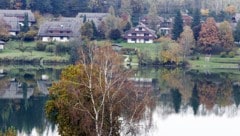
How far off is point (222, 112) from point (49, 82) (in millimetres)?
11825

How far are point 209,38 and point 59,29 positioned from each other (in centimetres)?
1279

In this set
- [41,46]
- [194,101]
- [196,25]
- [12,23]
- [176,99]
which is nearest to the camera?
[194,101]

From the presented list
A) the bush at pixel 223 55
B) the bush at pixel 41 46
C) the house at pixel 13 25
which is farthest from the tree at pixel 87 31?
→ the bush at pixel 223 55

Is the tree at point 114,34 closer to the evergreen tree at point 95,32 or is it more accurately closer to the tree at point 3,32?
the evergreen tree at point 95,32

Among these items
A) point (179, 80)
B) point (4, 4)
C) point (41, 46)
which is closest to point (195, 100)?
point (179, 80)

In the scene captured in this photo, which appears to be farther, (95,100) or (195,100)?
(195,100)

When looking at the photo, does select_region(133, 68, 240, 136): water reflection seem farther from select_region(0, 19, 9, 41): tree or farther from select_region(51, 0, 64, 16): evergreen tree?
select_region(51, 0, 64, 16): evergreen tree

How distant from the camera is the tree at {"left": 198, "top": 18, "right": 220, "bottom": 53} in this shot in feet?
140

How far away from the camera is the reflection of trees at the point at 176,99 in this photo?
24.6 metres

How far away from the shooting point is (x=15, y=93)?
91.1 feet

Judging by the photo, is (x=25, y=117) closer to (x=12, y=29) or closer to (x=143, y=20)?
(x=12, y=29)

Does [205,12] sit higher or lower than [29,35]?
higher

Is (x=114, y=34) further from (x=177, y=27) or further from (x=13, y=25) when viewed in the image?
(x=13, y=25)

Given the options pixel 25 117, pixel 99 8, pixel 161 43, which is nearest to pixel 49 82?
pixel 25 117
